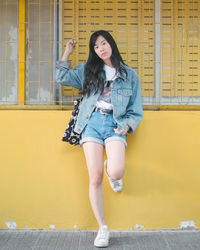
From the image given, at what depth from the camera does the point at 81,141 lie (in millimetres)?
3088

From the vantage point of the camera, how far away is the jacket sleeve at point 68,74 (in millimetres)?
3219

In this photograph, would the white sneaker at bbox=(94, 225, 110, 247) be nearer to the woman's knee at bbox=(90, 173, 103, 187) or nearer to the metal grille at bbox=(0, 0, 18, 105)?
the woman's knee at bbox=(90, 173, 103, 187)

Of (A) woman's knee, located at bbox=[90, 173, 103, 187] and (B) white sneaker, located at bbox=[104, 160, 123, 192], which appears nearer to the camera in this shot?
(A) woman's knee, located at bbox=[90, 173, 103, 187]

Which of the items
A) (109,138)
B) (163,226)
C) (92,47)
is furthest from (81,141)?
(163,226)

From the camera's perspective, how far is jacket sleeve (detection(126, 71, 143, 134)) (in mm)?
3105

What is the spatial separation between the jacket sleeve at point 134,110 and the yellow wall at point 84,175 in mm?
265

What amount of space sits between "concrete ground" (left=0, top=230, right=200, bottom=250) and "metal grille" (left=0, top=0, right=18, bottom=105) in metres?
1.51

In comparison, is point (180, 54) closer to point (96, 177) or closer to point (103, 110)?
point (103, 110)

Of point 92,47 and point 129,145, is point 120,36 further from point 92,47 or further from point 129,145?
point 129,145

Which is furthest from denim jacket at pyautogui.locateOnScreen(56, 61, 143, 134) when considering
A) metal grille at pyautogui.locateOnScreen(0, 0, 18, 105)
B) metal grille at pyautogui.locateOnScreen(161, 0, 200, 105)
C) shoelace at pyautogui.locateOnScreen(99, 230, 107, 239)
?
shoelace at pyautogui.locateOnScreen(99, 230, 107, 239)

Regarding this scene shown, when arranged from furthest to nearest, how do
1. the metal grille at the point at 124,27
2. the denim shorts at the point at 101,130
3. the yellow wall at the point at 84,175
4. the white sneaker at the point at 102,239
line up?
the metal grille at the point at 124,27
the yellow wall at the point at 84,175
the denim shorts at the point at 101,130
the white sneaker at the point at 102,239

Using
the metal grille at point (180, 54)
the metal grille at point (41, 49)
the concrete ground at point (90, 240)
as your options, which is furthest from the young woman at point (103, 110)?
the metal grille at point (180, 54)

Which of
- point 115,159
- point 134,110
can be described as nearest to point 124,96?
point 134,110

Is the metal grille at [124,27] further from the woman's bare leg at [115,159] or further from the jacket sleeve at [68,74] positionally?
the woman's bare leg at [115,159]
